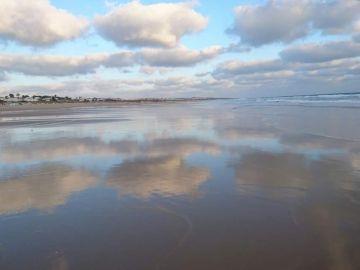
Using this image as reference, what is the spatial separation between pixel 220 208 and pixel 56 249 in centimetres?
261

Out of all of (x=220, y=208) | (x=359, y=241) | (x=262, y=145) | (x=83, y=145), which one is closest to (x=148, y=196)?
(x=220, y=208)

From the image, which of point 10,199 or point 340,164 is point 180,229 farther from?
point 340,164

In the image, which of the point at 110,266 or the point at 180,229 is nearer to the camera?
the point at 110,266

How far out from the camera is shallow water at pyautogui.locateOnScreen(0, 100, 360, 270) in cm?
446

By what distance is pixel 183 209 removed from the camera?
6.15m

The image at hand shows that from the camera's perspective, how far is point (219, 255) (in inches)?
176

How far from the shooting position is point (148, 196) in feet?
22.8

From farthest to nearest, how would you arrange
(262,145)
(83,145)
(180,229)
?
(83,145) < (262,145) < (180,229)

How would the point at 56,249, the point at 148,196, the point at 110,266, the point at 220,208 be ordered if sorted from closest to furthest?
1. the point at 110,266
2. the point at 56,249
3. the point at 220,208
4. the point at 148,196

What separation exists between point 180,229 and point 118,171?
425 cm

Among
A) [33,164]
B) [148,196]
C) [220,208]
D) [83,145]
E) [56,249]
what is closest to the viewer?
[56,249]

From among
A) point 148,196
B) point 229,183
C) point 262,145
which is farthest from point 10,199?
point 262,145

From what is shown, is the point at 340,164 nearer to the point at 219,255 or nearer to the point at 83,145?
the point at 219,255

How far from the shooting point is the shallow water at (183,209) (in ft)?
14.6
